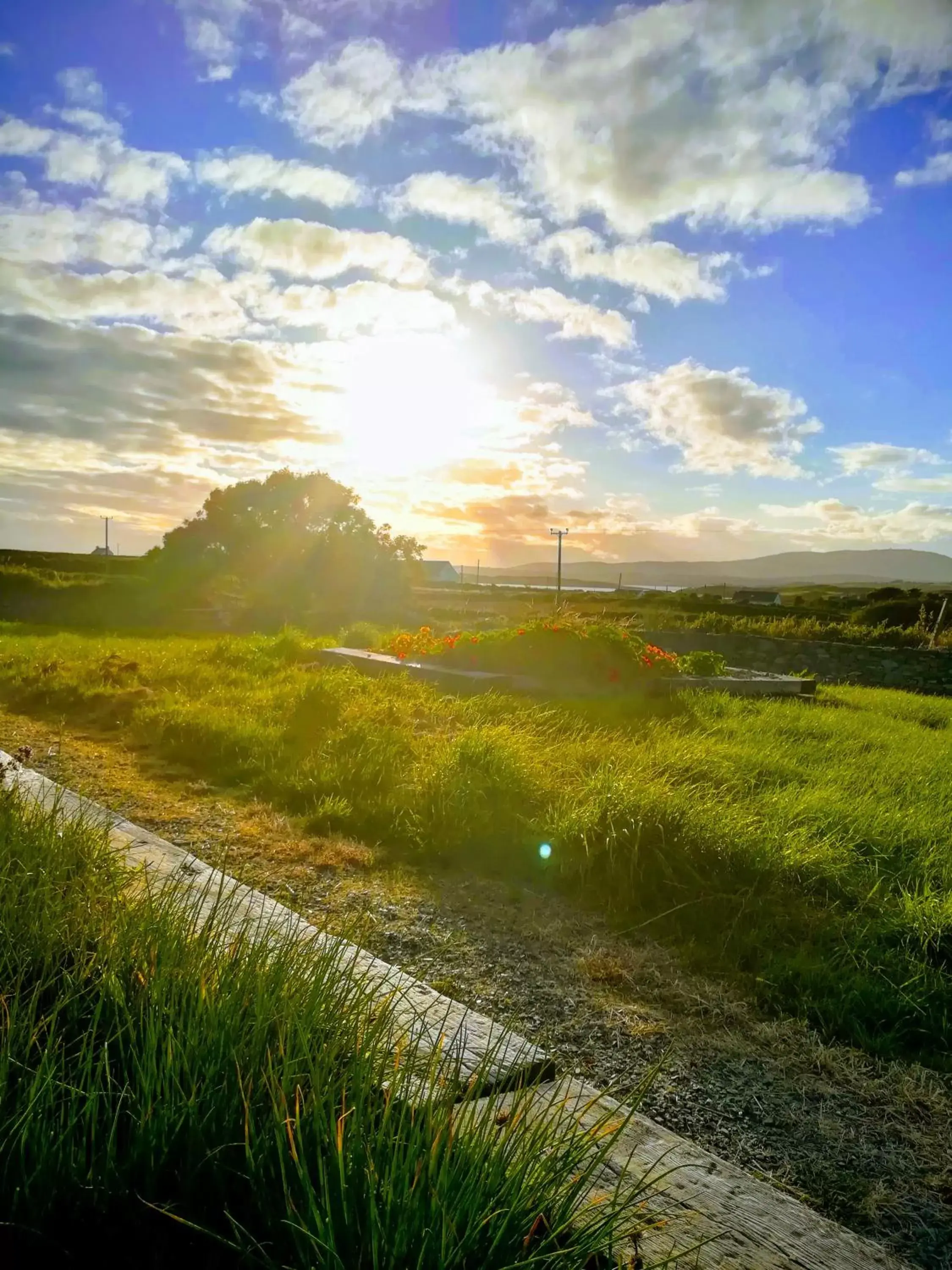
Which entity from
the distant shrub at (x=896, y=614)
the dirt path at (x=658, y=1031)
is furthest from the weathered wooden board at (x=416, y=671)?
the distant shrub at (x=896, y=614)

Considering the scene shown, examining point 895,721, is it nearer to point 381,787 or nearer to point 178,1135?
point 381,787

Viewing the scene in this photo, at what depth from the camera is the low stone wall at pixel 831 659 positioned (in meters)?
11.7

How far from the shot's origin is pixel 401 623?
1736 centimetres

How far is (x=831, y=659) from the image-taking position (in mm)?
12828

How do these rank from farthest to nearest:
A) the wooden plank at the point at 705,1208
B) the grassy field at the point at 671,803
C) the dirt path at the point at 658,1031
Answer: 1. the grassy field at the point at 671,803
2. the dirt path at the point at 658,1031
3. the wooden plank at the point at 705,1208

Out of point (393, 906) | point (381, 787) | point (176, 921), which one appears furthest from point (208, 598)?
point (176, 921)

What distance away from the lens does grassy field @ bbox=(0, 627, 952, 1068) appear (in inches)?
112

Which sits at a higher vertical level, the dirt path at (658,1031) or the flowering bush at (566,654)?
the flowering bush at (566,654)

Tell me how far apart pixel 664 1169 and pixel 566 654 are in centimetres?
720

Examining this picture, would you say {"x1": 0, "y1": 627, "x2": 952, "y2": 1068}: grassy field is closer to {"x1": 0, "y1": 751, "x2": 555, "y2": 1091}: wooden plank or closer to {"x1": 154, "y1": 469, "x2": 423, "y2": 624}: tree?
{"x1": 0, "y1": 751, "x2": 555, "y2": 1091}: wooden plank

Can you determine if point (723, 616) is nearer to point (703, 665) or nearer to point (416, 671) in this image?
point (703, 665)

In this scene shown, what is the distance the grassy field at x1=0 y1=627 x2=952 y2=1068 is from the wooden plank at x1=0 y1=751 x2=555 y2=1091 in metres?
1.38

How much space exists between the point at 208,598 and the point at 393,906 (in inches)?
673

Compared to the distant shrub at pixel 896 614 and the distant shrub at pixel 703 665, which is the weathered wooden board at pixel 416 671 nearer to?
the distant shrub at pixel 703 665
